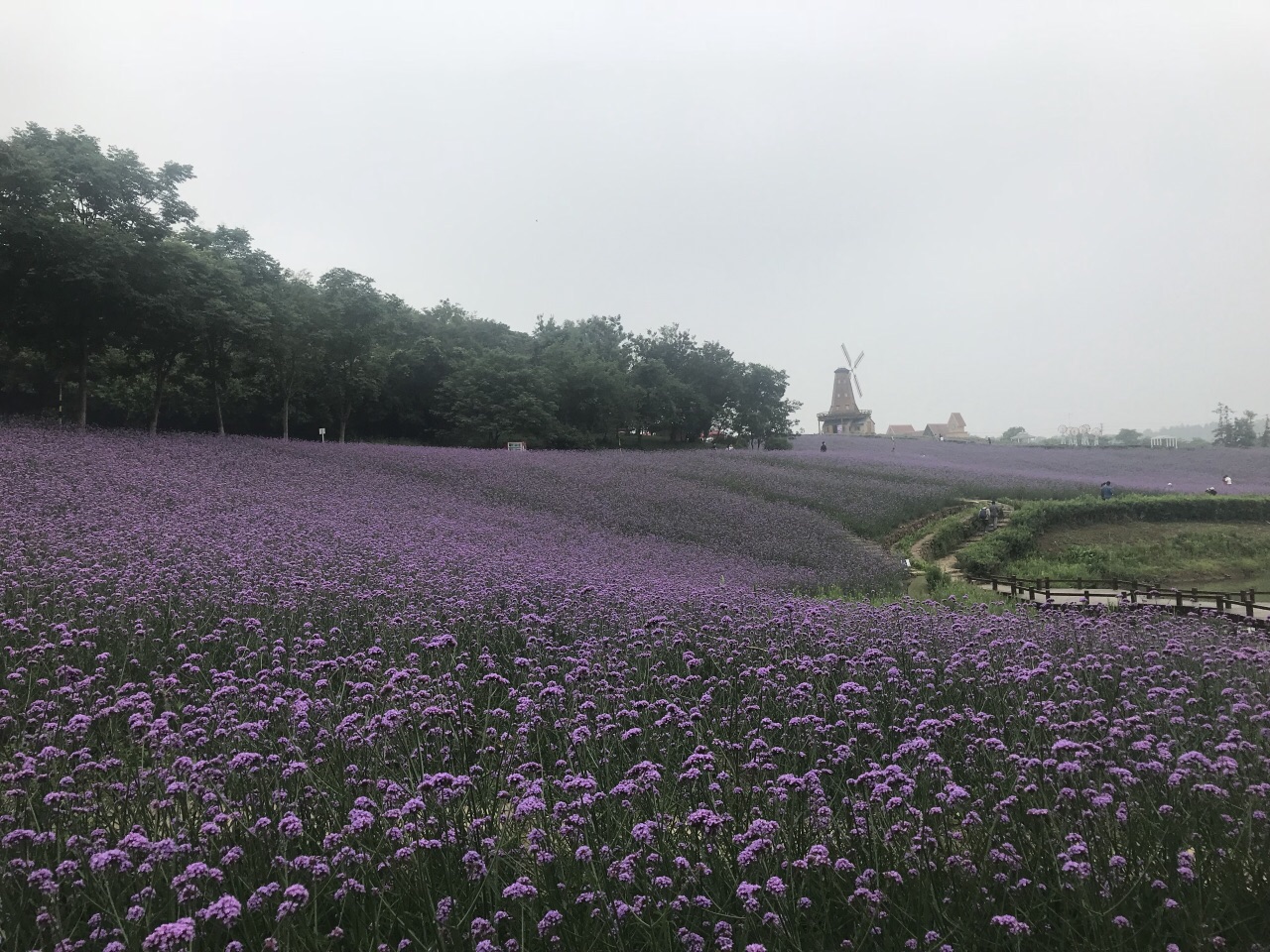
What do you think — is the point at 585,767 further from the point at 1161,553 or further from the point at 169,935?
the point at 1161,553

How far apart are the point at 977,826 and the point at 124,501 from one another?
1216cm

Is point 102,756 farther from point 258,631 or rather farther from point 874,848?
point 874,848

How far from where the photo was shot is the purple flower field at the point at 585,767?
2834mm

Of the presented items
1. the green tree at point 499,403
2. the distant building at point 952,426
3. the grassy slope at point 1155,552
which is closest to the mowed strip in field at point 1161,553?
the grassy slope at point 1155,552

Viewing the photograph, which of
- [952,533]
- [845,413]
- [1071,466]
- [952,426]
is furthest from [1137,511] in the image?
[952,426]

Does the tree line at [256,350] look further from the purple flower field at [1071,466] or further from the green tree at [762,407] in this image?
the purple flower field at [1071,466]

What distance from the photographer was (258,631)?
18.5 feet

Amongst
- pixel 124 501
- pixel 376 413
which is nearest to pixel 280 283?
pixel 376 413

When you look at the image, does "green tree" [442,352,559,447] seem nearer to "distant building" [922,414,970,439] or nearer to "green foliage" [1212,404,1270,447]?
"green foliage" [1212,404,1270,447]

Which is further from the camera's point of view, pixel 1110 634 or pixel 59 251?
pixel 59 251

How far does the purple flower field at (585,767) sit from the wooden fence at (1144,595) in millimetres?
3835

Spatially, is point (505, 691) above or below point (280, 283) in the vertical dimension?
below

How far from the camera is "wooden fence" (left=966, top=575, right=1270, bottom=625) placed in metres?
10.8

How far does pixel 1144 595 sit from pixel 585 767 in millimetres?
13965
